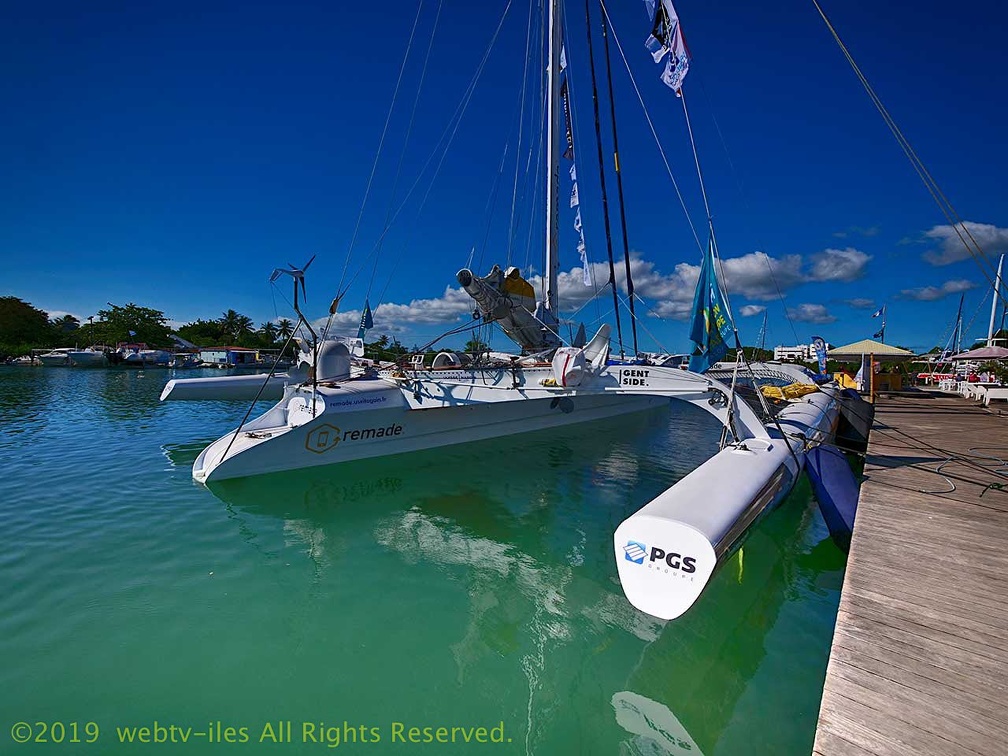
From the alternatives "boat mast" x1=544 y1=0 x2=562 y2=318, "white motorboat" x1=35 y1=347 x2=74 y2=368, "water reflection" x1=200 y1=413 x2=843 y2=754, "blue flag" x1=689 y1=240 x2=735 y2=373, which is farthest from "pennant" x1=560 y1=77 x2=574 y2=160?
"white motorboat" x1=35 y1=347 x2=74 y2=368

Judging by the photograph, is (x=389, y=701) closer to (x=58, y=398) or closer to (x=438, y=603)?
(x=438, y=603)

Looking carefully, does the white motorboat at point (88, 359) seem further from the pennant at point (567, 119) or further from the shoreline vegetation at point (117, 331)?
the pennant at point (567, 119)

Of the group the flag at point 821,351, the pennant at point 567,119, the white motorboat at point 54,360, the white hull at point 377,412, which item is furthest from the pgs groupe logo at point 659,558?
the white motorboat at point 54,360

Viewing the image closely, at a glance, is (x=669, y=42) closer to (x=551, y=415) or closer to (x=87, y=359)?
(x=551, y=415)

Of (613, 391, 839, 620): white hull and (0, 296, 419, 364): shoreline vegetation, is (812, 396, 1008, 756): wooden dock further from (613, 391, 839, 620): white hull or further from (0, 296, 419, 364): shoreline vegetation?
(0, 296, 419, 364): shoreline vegetation

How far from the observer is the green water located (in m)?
2.83

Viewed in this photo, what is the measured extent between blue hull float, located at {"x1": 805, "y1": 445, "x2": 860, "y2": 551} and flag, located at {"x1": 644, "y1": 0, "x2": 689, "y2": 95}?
623 centimetres

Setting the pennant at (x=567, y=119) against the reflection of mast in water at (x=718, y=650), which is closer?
the reflection of mast in water at (x=718, y=650)

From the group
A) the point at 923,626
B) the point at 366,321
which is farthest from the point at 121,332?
the point at 923,626

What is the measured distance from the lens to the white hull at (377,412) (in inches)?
280

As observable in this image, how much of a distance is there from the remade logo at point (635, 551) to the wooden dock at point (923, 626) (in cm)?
111

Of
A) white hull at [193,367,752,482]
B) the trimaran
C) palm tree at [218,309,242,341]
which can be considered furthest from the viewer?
palm tree at [218,309,242,341]

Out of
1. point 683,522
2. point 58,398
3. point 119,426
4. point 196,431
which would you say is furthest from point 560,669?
point 58,398

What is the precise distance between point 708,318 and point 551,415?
6844 mm
